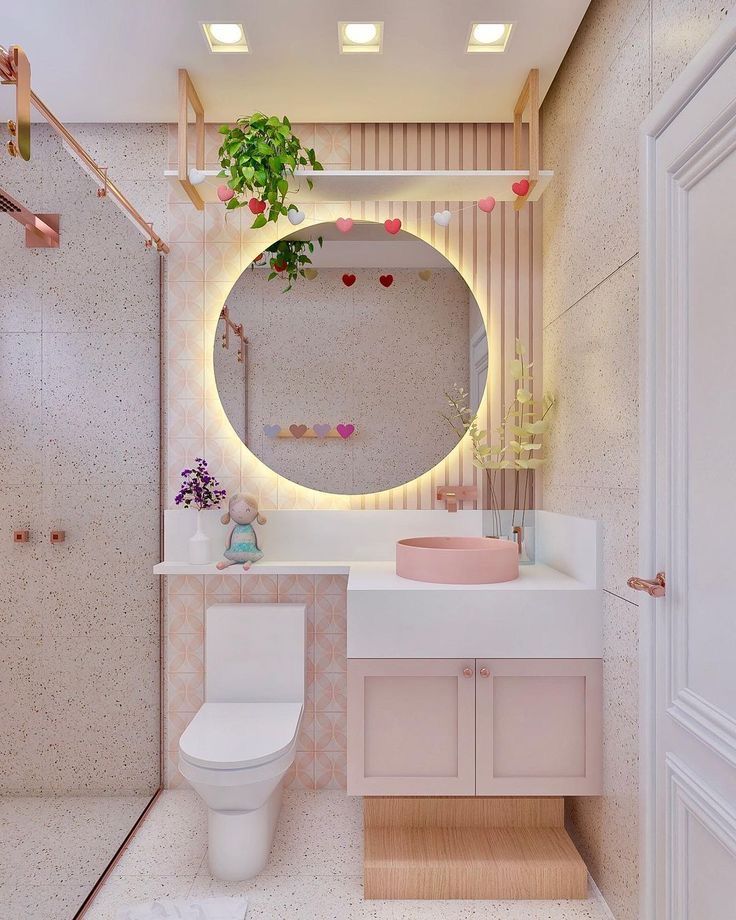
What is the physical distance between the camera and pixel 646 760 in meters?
1.59

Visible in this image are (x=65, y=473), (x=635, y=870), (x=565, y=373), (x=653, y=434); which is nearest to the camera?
(x=653, y=434)

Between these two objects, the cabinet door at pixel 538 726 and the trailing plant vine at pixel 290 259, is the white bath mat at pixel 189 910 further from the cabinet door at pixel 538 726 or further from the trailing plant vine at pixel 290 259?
the trailing plant vine at pixel 290 259

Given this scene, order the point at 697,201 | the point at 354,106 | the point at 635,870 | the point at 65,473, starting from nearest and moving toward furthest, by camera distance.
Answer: the point at 697,201 → the point at 635,870 → the point at 65,473 → the point at 354,106

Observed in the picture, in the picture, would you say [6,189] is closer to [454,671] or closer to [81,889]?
[454,671]

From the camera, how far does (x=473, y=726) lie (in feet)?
6.32

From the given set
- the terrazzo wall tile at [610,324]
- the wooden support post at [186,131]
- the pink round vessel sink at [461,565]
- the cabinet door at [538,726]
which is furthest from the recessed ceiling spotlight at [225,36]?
the cabinet door at [538,726]

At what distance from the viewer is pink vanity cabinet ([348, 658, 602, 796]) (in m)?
1.92

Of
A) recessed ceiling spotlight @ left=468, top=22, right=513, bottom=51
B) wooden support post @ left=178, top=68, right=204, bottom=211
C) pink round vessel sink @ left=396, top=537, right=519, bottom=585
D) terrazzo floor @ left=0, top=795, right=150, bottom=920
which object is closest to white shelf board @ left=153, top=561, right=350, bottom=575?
pink round vessel sink @ left=396, top=537, right=519, bottom=585

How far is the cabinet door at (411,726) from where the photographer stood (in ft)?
6.32

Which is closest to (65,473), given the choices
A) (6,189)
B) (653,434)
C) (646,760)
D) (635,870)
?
(6,189)

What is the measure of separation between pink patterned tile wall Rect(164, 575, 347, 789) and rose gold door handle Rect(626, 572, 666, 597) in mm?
1275

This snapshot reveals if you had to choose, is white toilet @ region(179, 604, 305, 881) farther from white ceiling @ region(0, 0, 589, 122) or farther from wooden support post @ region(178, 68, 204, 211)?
white ceiling @ region(0, 0, 589, 122)

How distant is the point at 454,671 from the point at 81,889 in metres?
1.27

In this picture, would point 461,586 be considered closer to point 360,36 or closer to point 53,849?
point 53,849
